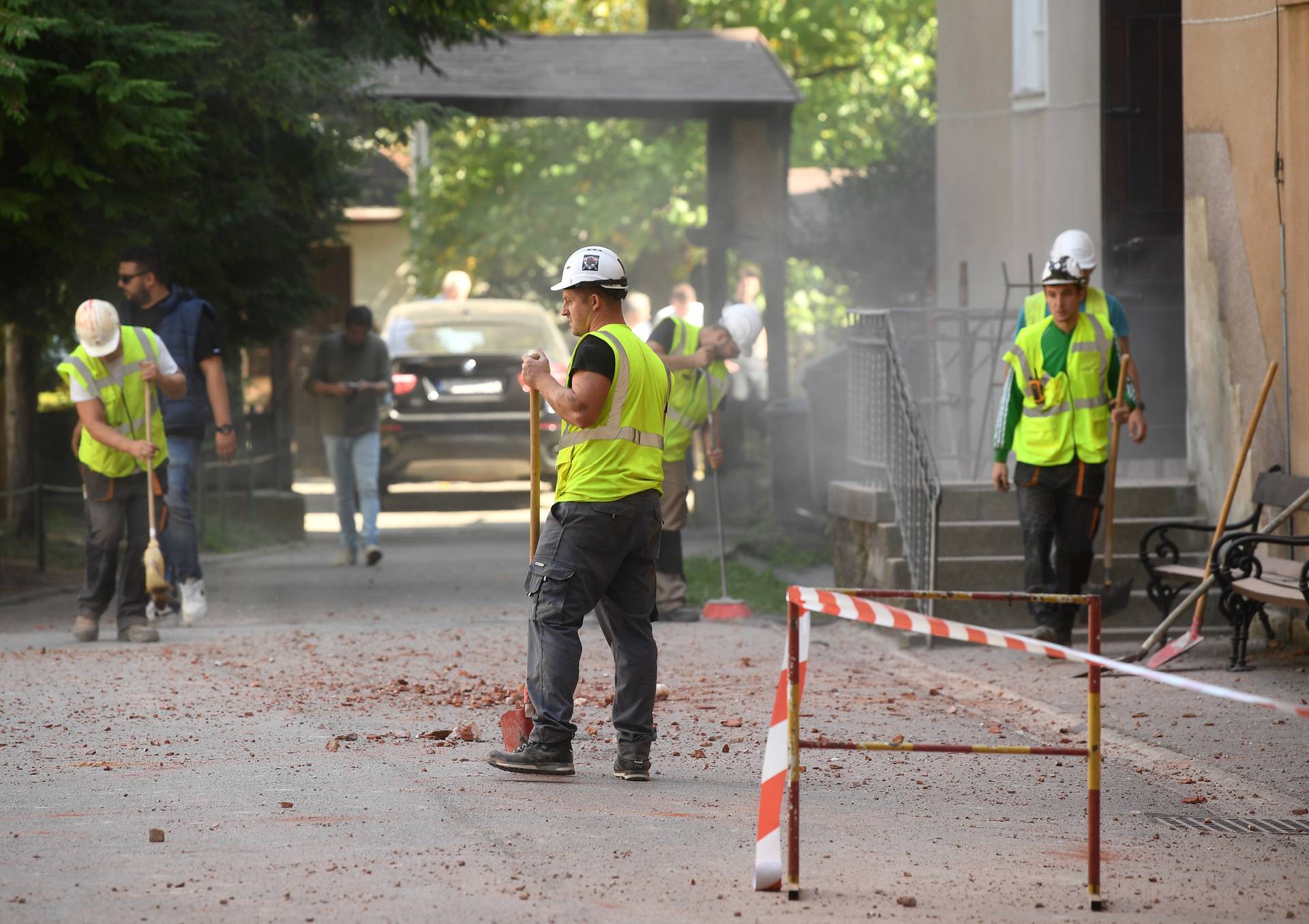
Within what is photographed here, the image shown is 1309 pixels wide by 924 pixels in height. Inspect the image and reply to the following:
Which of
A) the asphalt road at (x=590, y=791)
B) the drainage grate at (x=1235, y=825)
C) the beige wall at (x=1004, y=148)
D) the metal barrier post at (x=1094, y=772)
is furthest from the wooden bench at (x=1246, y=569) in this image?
the metal barrier post at (x=1094, y=772)

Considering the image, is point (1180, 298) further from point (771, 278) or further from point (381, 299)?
point (381, 299)

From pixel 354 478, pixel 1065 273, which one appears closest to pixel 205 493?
pixel 354 478

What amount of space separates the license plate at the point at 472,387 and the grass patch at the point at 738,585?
3.75 metres

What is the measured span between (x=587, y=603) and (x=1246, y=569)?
12.6ft

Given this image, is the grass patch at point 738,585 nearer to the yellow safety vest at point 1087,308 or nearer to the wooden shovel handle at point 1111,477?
the wooden shovel handle at point 1111,477

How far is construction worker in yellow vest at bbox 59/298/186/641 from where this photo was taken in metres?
9.77

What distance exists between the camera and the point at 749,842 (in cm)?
566

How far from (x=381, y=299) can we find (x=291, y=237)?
67.8ft

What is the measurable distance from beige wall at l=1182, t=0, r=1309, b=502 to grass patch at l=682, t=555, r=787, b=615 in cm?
282

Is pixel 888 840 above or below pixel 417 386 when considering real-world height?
below

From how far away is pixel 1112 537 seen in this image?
10.3 metres

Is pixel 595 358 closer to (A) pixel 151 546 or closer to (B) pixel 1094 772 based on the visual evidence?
(B) pixel 1094 772

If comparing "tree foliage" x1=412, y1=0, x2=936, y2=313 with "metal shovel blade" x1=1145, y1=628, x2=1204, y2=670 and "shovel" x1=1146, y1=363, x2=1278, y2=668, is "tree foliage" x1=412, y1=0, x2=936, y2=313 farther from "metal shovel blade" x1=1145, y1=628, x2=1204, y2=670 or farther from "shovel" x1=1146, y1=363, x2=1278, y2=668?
"metal shovel blade" x1=1145, y1=628, x2=1204, y2=670

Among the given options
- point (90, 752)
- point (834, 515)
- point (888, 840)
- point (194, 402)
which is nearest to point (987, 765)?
point (888, 840)
